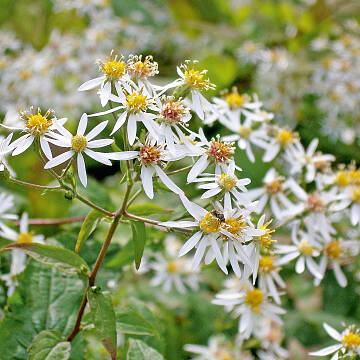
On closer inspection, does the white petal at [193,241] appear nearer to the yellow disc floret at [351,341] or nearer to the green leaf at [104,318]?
the green leaf at [104,318]

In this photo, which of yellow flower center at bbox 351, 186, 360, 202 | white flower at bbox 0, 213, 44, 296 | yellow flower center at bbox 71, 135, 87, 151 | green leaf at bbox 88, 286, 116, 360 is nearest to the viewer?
green leaf at bbox 88, 286, 116, 360

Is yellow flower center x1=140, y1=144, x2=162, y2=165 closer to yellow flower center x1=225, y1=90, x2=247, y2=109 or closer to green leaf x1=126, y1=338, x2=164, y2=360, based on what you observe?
green leaf x1=126, y1=338, x2=164, y2=360

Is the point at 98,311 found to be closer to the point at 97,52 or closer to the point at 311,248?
the point at 311,248

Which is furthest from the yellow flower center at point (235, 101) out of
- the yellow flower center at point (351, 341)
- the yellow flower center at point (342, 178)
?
the yellow flower center at point (351, 341)

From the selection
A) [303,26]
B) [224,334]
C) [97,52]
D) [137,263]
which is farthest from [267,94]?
[137,263]

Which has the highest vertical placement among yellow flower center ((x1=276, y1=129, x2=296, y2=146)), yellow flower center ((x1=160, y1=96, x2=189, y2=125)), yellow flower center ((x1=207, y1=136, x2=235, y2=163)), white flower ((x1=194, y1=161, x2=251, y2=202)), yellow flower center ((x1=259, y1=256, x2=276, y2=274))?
yellow flower center ((x1=160, y1=96, x2=189, y2=125))

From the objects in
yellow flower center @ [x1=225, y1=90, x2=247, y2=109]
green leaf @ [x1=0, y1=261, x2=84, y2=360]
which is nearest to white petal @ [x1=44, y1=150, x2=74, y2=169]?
green leaf @ [x1=0, y1=261, x2=84, y2=360]

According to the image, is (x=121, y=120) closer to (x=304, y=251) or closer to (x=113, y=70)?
(x=113, y=70)
